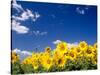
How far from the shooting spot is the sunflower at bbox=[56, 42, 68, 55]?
2.56m

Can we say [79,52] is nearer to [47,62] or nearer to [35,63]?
[47,62]

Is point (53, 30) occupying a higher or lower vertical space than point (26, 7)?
lower

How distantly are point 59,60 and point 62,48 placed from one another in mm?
127

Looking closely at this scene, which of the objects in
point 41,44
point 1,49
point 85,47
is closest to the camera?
point 1,49

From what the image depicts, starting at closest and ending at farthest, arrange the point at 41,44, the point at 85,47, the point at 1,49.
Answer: the point at 1,49, the point at 41,44, the point at 85,47

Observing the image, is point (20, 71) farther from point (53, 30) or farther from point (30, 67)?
point (53, 30)

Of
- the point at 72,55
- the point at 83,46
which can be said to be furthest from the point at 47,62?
the point at 83,46

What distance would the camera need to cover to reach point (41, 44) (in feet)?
8.19

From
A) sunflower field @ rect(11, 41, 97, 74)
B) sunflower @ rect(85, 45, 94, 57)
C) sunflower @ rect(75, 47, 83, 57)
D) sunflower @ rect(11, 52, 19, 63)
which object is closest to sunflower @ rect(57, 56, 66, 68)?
sunflower field @ rect(11, 41, 97, 74)

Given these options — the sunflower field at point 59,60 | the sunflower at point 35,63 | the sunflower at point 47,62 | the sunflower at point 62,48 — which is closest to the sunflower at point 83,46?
the sunflower field at point 59,60

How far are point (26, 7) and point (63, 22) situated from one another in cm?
41

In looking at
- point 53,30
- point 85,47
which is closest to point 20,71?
point 53,30

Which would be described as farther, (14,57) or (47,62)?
(47,62)

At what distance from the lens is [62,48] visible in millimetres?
2586
